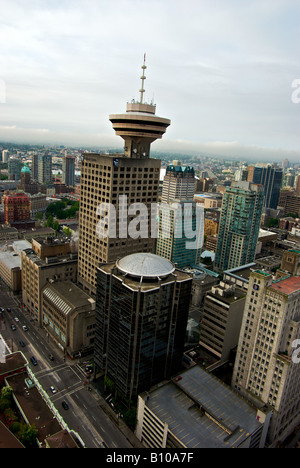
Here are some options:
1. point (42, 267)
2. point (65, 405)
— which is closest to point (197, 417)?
point (65, 405)

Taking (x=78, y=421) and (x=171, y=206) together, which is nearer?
(x=78, y=421)

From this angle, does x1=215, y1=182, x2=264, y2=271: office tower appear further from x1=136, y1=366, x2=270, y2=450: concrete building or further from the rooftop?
x1=136, y1=366, x2=270, y2=450: concrete building

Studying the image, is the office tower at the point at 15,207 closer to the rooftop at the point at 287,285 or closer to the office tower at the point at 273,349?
the office tower at the point at 273,349

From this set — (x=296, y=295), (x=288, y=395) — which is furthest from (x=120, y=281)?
(x=288, y=395)

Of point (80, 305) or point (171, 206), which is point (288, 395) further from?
point (171, 206)

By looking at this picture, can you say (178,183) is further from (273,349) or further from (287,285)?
(273,349)
